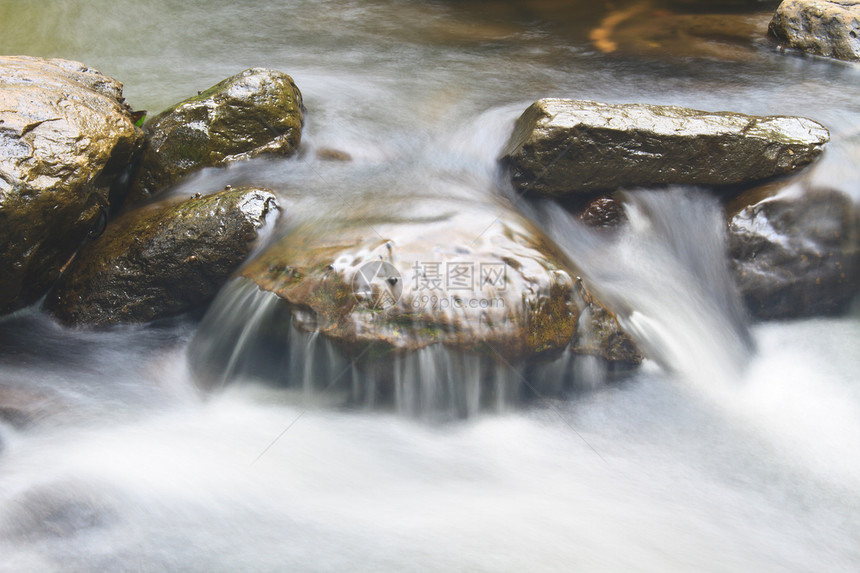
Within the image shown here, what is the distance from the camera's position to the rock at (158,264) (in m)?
3.82

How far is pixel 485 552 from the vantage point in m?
2.70

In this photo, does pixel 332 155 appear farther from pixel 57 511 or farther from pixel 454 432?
pixel 57 511

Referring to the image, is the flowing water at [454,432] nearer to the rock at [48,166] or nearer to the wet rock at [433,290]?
the wet rock at [433,290]

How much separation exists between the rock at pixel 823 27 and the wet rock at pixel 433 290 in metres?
4.48

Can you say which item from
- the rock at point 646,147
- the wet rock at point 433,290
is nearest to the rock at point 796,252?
the rock at point 646,147

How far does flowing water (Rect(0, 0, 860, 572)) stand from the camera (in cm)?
279

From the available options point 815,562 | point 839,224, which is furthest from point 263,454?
point 839,224

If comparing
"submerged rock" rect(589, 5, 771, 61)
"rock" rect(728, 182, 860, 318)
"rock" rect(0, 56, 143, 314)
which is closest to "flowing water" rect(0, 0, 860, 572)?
"rock" rect(728, 182, 860, 318)

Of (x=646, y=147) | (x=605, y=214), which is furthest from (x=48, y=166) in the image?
(x=646, y=147)

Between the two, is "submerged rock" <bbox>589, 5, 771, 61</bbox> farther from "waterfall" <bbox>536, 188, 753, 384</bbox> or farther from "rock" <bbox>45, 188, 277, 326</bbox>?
"rock" <bbox>45, 188, 277, 326</bbox>

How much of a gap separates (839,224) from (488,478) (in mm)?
3195

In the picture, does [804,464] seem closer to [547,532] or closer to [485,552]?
[547,532]

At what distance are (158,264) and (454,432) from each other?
2.10 metres

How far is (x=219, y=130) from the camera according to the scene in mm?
4477
